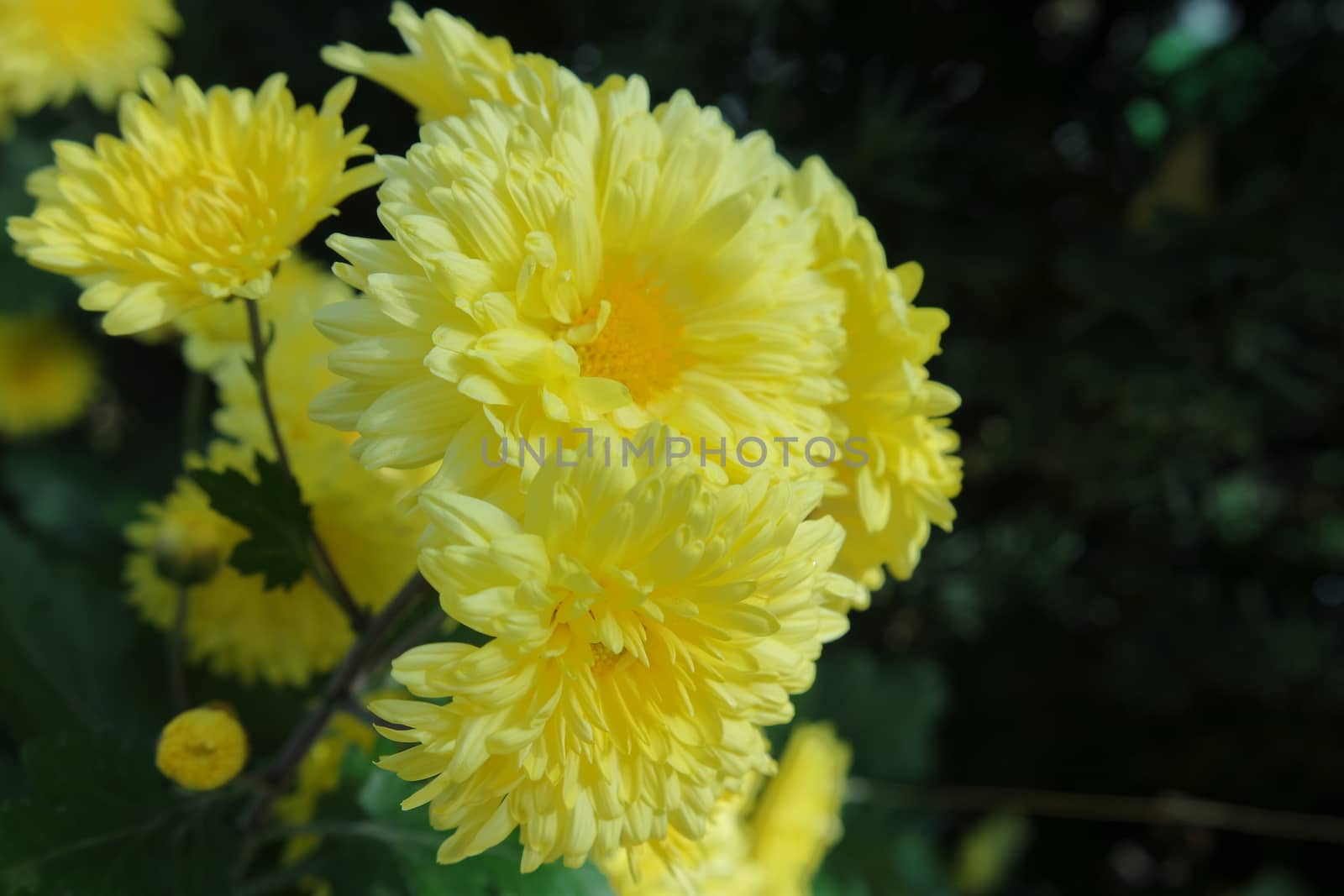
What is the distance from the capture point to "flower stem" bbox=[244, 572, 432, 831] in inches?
18.4

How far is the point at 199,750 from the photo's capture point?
1.57ft

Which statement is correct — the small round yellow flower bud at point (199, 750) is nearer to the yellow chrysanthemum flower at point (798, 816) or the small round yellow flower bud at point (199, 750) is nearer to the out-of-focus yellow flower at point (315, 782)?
the out-of-focus yellow flower at point (315, 782)

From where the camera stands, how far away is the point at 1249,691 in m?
1.09

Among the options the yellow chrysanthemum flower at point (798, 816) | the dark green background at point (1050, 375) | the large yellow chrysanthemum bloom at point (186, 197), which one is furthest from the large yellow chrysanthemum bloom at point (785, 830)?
the large yellow chrysanthemum bloom at point (186, 197)

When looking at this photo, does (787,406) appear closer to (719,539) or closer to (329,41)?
(719,539)

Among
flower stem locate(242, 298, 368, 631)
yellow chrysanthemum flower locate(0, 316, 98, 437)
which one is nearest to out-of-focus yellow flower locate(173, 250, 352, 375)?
flower stem locate(242, 298, 368, 631)

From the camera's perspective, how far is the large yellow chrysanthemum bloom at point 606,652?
1.14 feet

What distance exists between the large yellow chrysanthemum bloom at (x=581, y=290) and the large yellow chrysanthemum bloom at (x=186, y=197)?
0.06 m

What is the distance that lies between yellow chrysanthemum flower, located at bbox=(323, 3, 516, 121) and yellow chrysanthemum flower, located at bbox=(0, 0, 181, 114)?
2.28 feet

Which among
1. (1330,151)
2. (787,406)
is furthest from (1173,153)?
(787,406)

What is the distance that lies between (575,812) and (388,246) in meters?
0.23

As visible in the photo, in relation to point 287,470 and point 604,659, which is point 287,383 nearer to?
point 287,470

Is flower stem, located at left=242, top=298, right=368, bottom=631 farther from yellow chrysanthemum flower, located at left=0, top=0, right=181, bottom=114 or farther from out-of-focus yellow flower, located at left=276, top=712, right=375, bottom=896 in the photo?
yellow chrysanthemum flower, located at left=0, top=0, right=181, bottom=114

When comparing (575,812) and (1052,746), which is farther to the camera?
(1052,746)
